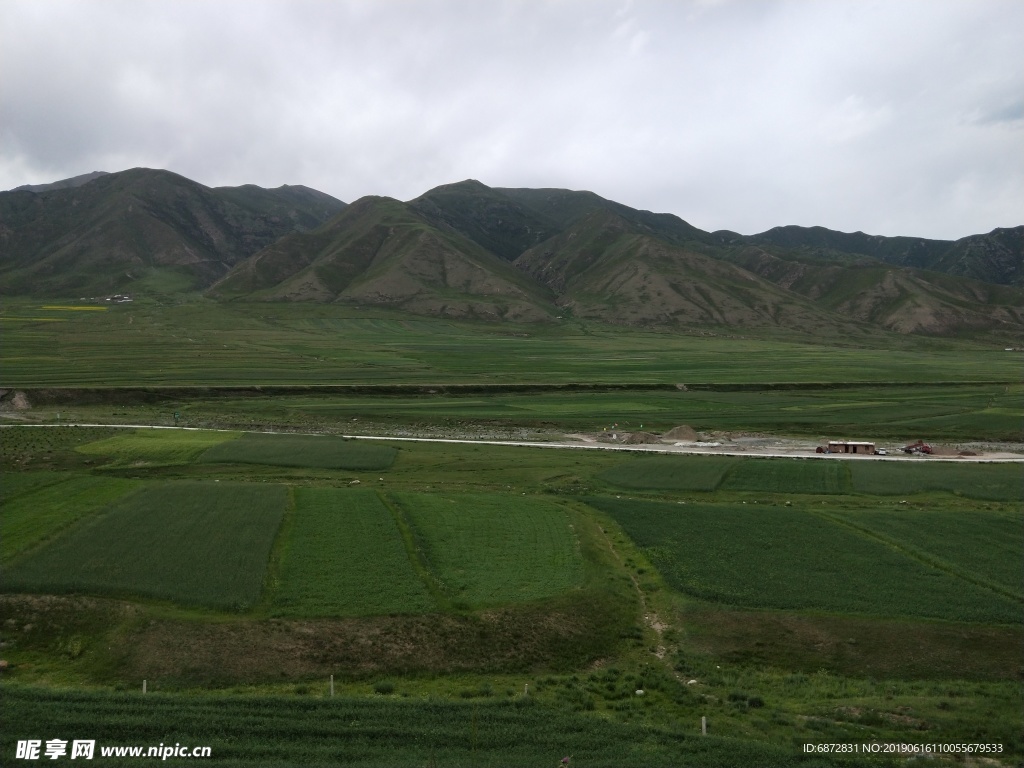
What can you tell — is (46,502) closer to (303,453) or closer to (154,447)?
(154,447)

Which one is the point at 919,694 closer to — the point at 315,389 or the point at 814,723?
the point at 814,723

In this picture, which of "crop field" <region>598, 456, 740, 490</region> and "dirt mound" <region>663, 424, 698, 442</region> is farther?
"dirt mound" <region>663, 424, 698, 442</region>

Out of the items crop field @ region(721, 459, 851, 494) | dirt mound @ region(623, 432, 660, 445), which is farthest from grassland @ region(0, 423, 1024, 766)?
dirt mound @ region(623, 432, 660, 445)

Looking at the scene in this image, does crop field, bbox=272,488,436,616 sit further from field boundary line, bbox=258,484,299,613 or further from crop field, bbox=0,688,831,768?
crop field, bbox=0,688,831,768

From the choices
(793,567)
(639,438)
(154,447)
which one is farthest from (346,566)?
(639,438)

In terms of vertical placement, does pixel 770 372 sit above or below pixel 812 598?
above

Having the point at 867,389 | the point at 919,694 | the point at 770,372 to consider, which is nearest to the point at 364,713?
the point at 919,694

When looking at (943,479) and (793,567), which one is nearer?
(793,567)
